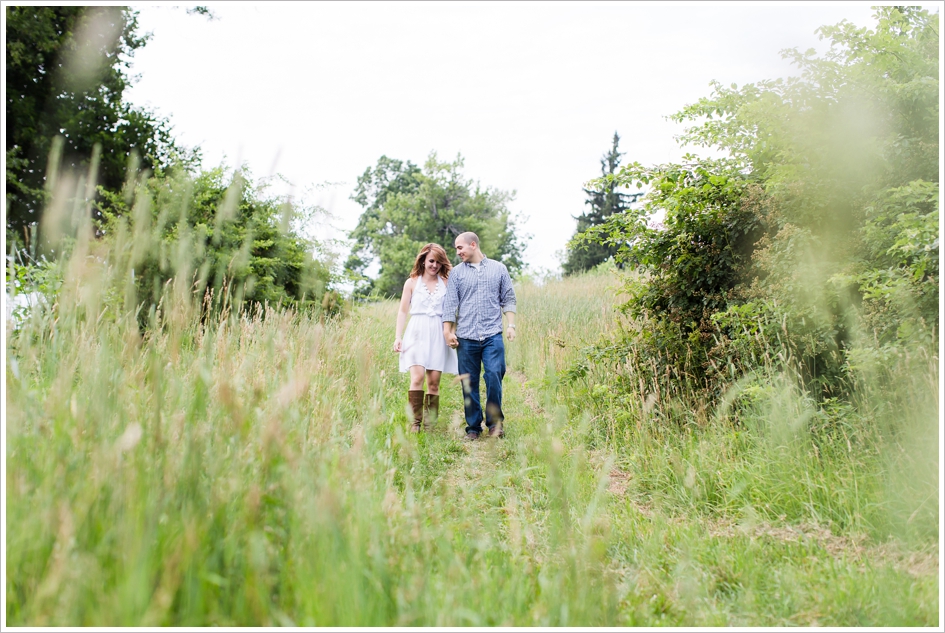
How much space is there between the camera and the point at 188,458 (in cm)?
176

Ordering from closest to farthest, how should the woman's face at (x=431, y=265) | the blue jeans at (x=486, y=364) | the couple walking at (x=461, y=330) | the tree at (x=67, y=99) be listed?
1. the blue jeans at (x=486, y=364)
2. the couple walking at (x=461, y=330)
3. the woman's face at (x=431, y=265)
4. the tree at (x=67, y=99)

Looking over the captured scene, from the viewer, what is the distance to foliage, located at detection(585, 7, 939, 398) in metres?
3.41

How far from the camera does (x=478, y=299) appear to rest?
554cm

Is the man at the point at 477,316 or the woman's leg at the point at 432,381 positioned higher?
the man at the point at 477,316

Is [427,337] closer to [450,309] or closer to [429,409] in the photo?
[450,309]

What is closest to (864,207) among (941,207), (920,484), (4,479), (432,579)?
(941,207)

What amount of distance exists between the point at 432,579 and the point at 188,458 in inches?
37.4

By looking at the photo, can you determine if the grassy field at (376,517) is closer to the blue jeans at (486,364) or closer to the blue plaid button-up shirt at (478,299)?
the blue jeans at (486,364)

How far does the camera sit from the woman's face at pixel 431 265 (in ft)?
19.3

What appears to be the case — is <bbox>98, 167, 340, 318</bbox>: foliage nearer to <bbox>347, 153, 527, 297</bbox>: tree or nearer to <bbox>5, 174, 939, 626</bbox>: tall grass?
<bbox>5, 174, 939, 626</bbox>: tall grass

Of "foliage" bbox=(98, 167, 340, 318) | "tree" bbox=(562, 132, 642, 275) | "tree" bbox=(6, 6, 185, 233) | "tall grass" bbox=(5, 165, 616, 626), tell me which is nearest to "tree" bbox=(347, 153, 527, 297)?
"tree" bbox=(562, 132, 642, 275)

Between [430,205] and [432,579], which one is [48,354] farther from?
[430,205]

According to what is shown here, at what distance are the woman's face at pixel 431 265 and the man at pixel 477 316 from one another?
251 mm

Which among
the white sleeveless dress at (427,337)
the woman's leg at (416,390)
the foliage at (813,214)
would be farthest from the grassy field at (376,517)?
the white sleeveless dress at (427,337)
